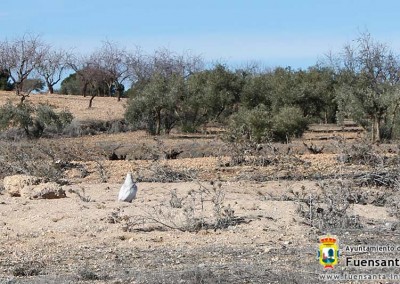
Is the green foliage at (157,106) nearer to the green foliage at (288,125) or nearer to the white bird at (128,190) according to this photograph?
the green foliage at (288,125)

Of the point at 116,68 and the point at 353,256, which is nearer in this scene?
the point at 353,256

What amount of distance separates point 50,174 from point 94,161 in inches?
107

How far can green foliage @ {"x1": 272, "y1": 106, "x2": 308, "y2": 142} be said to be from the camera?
2405 centimetres

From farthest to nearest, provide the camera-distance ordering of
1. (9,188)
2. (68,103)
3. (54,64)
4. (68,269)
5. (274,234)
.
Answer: (54,64)
(68,103)
(9,188)
(274,234)
(68,269)

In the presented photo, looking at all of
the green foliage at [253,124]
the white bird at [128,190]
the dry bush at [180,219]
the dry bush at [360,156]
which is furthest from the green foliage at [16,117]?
the dry bush at [180,219]

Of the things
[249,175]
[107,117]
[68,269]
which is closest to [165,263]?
[68,269]

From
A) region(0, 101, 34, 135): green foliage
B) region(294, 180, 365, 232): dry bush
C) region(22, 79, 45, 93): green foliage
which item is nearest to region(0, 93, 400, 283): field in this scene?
region(294, 180, 365, 232): dry bush

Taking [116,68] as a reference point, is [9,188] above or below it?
below

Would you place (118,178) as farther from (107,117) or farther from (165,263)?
(107,117)

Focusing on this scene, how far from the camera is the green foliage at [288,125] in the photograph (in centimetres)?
2405

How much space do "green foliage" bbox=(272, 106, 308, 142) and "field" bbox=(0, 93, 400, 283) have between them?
875cm

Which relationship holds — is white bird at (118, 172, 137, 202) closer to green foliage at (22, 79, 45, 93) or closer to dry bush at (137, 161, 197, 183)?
dry bush at (137, 161, 197, 183)

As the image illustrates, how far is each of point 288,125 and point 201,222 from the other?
630 inches

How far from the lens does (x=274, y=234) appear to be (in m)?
8.55
